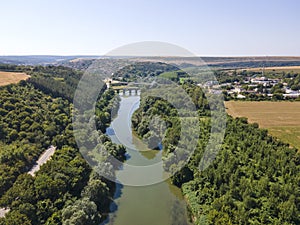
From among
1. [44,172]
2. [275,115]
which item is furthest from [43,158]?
[275,115]

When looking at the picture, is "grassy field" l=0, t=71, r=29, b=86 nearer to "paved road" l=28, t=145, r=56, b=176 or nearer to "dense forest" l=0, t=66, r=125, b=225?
"dense forest" l=0, t=66, r=125, b=225

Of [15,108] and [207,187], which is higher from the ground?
[15,108]

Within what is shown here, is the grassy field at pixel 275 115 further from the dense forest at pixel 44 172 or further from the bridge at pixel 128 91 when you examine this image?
the bridge at pixel 128 91

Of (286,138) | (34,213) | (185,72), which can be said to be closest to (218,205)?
(34,213)

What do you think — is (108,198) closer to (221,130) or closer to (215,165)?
(215,165)

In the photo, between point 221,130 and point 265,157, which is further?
point 221,130

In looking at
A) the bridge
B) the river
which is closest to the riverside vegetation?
the river

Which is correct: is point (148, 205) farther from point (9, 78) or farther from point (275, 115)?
point (9, 78)
